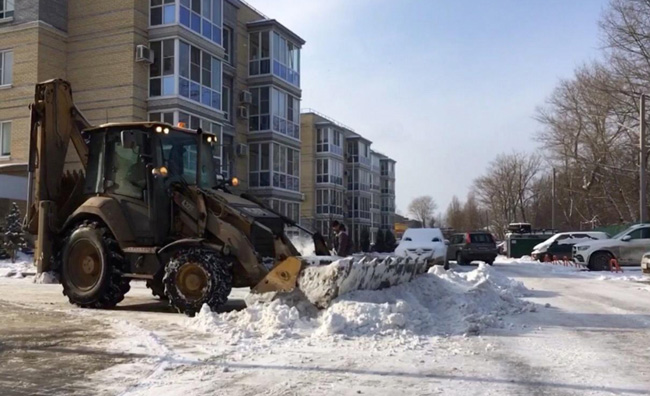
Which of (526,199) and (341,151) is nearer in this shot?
(341,151)

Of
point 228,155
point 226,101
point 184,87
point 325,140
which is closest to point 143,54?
point 184,87

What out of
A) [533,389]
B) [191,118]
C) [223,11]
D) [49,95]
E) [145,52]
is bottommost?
[533,389]

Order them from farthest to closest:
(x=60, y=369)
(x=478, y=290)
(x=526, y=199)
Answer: (x=526, y=199)
(x=478, y=290)
(x=60, y=369)

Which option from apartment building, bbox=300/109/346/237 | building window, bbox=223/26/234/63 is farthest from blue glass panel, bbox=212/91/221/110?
apartment building, bbox=300/109/346/237

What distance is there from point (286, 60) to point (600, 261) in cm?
2356

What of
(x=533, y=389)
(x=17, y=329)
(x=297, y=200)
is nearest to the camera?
(x=533, y=389)

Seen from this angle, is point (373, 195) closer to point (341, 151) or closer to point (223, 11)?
point (341, 151)

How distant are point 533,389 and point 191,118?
2624cm

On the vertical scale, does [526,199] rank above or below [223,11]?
below

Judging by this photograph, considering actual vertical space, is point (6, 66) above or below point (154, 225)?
above

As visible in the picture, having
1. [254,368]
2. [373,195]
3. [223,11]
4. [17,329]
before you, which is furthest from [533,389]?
[373,195]

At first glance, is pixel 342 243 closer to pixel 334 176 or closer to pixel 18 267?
pixel 18 267

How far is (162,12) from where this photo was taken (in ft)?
97.9

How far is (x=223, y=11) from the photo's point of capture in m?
36.3
